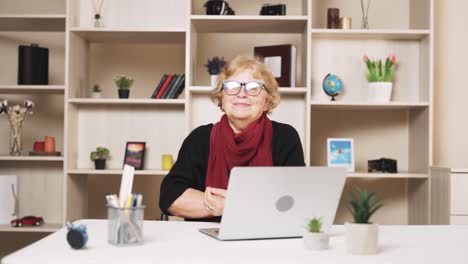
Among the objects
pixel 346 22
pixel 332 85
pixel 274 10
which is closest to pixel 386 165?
pixel 332 85

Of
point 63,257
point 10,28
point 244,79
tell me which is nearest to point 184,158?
point 244,79

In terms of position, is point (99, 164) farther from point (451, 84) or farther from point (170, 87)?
point (451, 84)

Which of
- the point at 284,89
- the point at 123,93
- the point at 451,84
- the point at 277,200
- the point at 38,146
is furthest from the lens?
the point at 451,84

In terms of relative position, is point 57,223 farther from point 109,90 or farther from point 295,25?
point 295,25

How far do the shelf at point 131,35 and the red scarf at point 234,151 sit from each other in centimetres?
133

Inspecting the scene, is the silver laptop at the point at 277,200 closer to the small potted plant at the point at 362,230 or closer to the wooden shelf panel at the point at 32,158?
the small potted plant at the point at 362,230

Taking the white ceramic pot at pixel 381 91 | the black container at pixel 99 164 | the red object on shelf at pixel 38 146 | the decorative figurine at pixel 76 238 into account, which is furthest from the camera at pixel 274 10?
the decorative figurine at pixel 76 238

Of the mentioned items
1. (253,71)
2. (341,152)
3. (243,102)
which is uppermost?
(253,71)

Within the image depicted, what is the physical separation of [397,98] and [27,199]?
2.43 metres

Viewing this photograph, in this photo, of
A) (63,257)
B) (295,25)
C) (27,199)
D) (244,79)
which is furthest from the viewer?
(27,199)

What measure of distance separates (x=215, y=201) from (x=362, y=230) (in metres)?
0.79

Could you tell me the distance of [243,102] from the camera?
254 centimetres

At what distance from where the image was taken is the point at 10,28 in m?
4.15

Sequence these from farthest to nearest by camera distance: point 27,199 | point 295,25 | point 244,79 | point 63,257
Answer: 1. point 27,199
2. point 295,25
3. point 244,79
4. point 63,257
